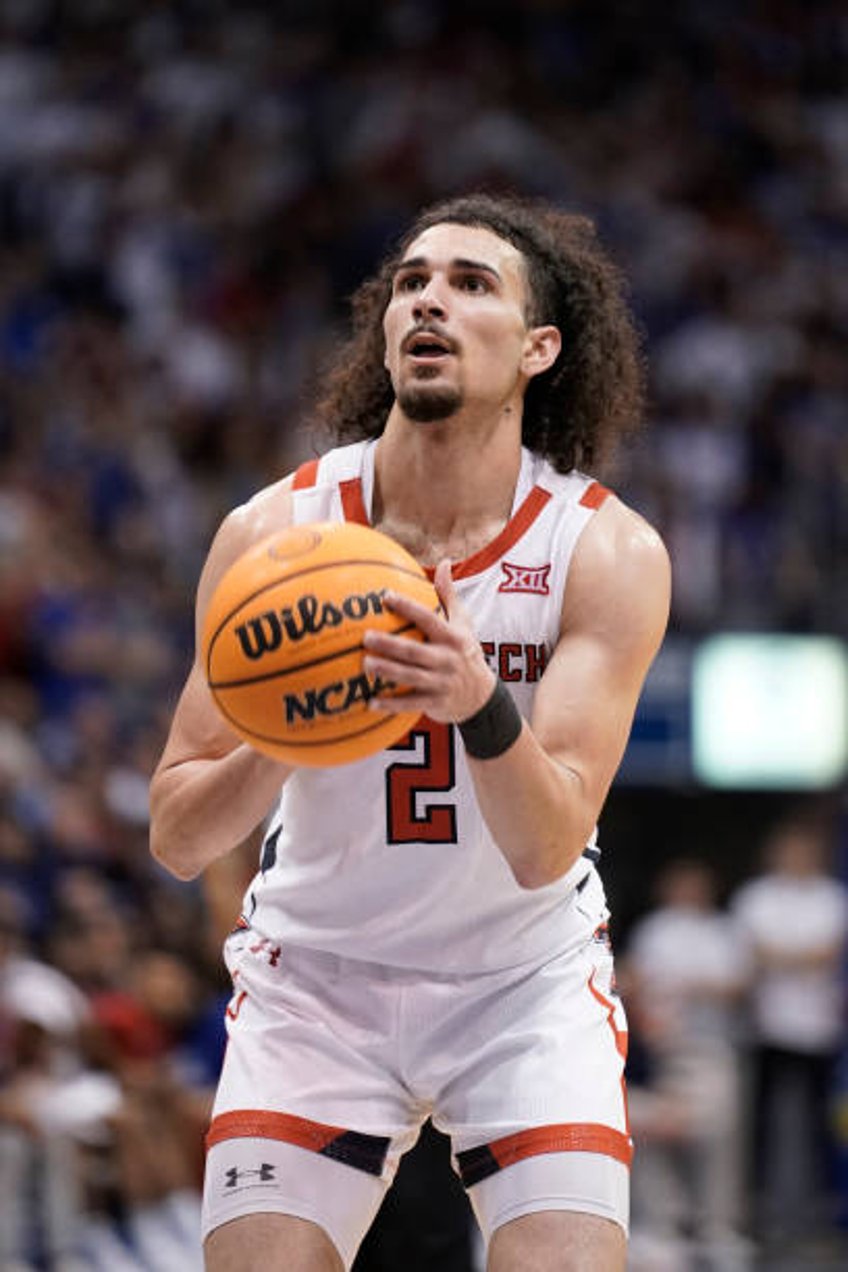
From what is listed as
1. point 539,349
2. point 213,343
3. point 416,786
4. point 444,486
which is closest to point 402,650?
point 416,786

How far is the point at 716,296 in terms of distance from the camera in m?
16.5

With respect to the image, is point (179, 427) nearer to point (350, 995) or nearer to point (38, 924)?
point (38, 924)

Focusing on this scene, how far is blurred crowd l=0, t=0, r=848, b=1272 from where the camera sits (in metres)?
8.58

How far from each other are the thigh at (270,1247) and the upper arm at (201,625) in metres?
0.93

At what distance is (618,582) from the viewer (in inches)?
170

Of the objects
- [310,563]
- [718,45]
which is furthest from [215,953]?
[718,45]

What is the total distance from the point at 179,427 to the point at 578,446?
34.8ft

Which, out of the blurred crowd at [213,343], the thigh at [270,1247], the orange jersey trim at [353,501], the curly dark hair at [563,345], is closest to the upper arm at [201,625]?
the orange jersey trim at [353,501]

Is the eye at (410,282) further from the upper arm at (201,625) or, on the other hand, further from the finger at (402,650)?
the finger at (402,650)

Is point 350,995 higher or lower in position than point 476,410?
lower

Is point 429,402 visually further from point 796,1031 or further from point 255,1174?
point 796,1031

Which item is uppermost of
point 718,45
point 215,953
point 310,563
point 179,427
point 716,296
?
point 718,45

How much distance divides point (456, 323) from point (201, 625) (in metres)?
0.82

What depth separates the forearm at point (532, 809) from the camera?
379cm
